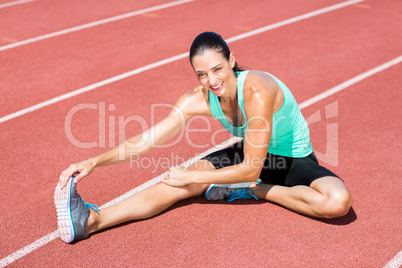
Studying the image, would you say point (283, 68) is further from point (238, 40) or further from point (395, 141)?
point (395, 141)

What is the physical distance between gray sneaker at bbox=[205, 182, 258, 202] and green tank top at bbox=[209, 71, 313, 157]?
385 mm

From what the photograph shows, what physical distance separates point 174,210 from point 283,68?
11.6 feet

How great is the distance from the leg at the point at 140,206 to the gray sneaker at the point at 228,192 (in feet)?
0.51

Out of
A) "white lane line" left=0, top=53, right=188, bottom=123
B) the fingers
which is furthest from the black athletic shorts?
"white lane line" left=0, top=53, right=188, bottom=123

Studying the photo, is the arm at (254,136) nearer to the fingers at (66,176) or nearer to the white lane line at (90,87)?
the fingers at (66,176)

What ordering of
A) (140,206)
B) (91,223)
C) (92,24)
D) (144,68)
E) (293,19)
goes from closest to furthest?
1. (91,223)
2. (140,206)
3. (144,68)
4. (92,24)
5. (293,19)

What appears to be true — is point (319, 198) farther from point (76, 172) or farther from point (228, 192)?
point (76, 172)

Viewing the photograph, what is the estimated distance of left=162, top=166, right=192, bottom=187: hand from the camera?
3.51 metres

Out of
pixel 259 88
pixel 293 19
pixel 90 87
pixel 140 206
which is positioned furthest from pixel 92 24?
pixel 259 88

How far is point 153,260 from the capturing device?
3324mm

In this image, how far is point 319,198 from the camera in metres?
3.54

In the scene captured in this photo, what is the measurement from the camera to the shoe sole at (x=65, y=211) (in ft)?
10.9

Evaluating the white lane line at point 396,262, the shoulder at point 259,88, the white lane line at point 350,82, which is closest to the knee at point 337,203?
the white lane line at point 396,262

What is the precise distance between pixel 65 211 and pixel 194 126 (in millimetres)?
2213
